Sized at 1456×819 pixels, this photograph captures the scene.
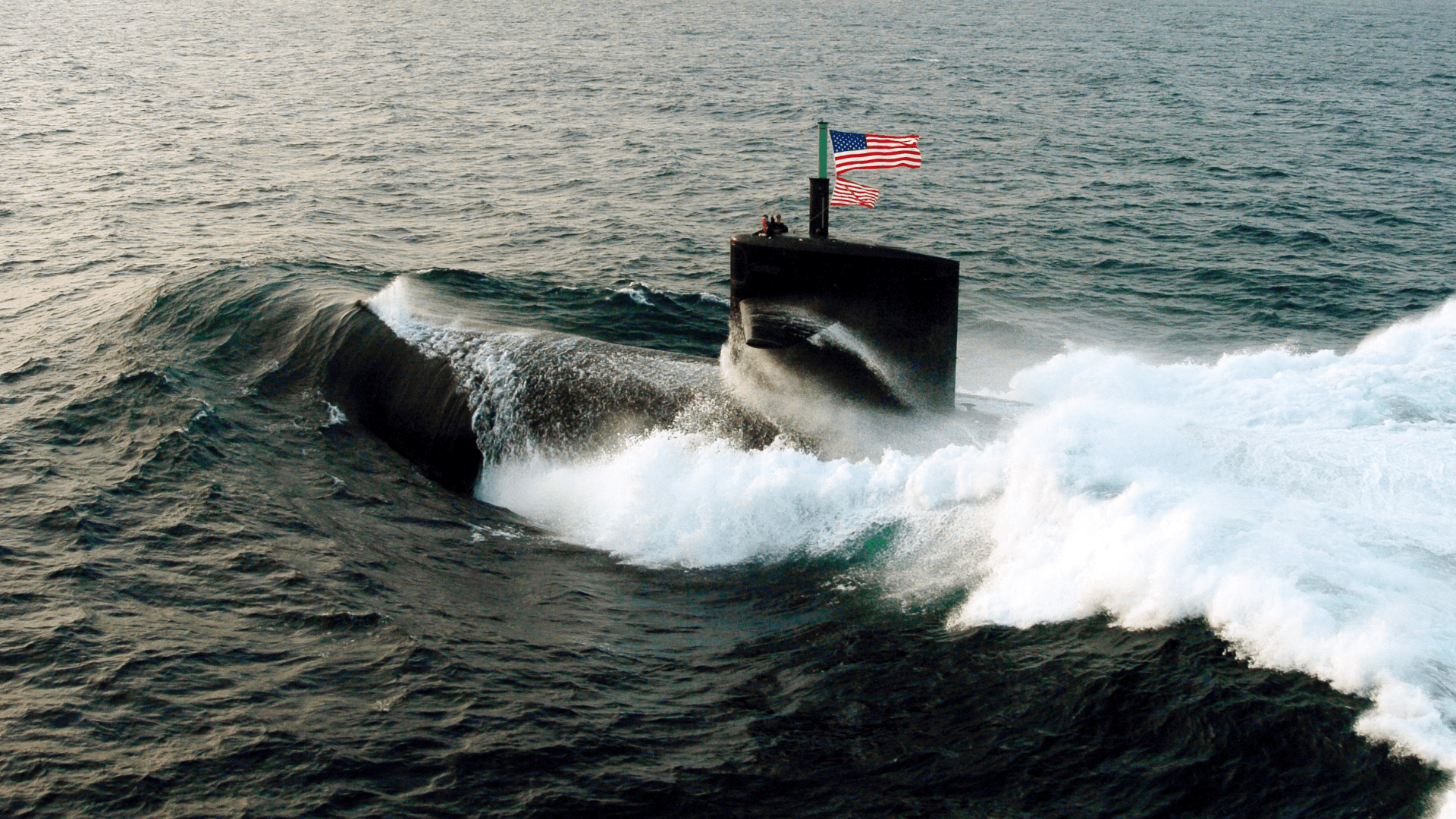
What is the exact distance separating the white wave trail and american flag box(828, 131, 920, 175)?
10.1 feet

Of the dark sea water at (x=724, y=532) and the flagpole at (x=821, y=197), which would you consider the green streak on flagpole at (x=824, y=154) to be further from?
the dark sea water at (x=724, y=532)

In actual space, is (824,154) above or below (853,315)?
above

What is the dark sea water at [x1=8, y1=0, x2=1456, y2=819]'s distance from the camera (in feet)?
24.5

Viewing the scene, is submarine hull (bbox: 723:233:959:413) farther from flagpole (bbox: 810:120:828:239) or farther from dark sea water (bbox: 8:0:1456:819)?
dark sea water (bbox: 8:0:1456:819)

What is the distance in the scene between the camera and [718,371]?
13523mm

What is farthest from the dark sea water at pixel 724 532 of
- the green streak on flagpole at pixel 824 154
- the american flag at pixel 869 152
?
the american flag at pixel 869 152

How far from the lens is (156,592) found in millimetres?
10289

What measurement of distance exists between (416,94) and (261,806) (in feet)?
129

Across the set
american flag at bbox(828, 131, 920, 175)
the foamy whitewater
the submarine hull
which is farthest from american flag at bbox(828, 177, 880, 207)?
the foamy whitewater

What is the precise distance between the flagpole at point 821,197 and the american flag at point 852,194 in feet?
0.59

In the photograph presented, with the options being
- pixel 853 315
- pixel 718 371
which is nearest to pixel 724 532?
pixel 853 315

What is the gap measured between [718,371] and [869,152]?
3.45 metres

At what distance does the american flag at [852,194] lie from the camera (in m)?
11.4

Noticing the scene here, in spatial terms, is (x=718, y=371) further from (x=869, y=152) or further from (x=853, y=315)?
(x=869, y=152)
